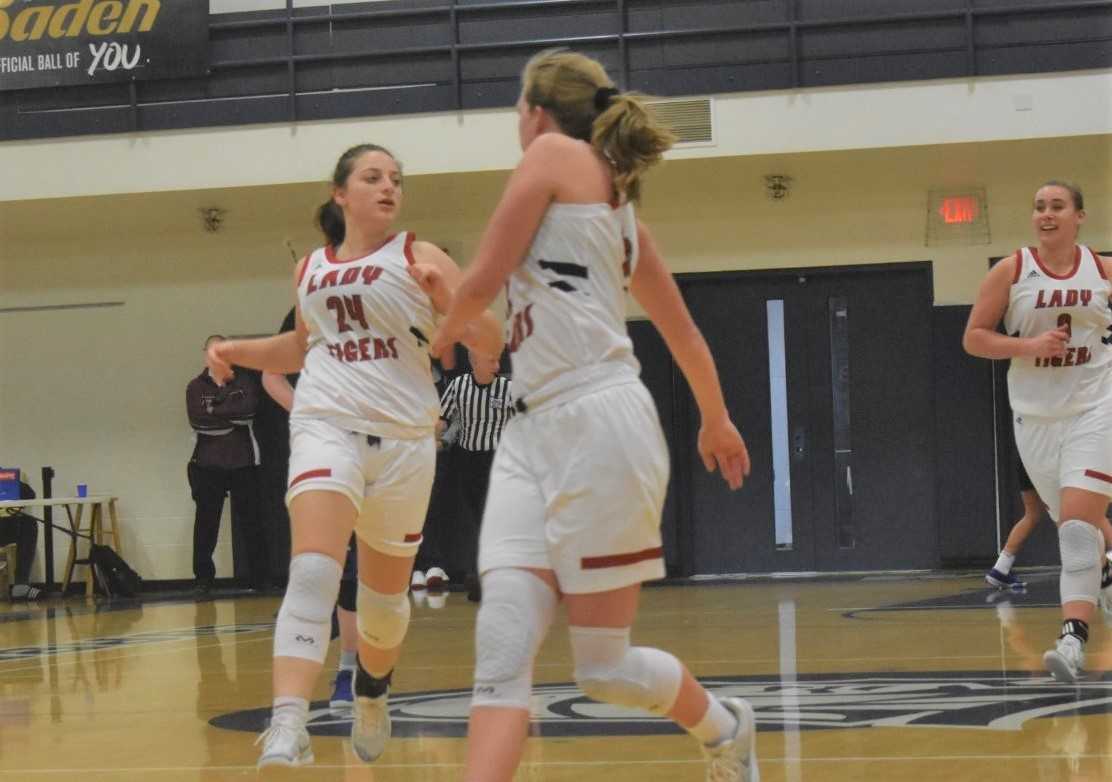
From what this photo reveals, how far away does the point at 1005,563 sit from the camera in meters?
10.0

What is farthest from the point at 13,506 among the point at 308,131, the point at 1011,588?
the point at 1011,588

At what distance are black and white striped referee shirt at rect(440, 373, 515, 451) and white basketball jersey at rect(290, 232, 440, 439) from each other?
6.10m

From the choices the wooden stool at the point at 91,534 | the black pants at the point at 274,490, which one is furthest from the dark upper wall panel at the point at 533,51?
the wooden stool at the point at 91,534

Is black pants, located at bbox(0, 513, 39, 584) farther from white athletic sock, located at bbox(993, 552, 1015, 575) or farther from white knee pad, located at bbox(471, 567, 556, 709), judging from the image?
white knee pad, located at bbox(471, 567, 556, 709)

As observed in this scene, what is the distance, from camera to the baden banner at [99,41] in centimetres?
1216

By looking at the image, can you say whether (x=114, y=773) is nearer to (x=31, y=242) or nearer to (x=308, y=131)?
(x=308, y=131)

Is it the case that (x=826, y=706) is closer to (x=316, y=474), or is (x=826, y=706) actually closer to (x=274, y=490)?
(x=316, y=474)

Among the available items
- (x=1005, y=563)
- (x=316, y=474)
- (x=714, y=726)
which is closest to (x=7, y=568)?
(x=1005, y=563)

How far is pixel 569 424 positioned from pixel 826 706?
2572mm

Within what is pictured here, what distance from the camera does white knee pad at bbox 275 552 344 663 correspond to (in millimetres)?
3854

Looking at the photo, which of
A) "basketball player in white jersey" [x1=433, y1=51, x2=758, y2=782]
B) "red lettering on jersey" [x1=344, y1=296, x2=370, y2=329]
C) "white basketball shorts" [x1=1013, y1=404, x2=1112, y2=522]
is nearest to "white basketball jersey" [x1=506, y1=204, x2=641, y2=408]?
"basketball player in white jersey" [x1=433, y1=51, x2=758, y2=782]

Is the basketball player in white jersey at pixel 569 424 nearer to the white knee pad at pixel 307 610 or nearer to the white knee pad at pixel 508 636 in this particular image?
the white knee pad at pixel 508 636

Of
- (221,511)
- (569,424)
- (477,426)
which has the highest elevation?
(477,426)

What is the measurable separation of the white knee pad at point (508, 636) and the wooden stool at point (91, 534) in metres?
11.5
